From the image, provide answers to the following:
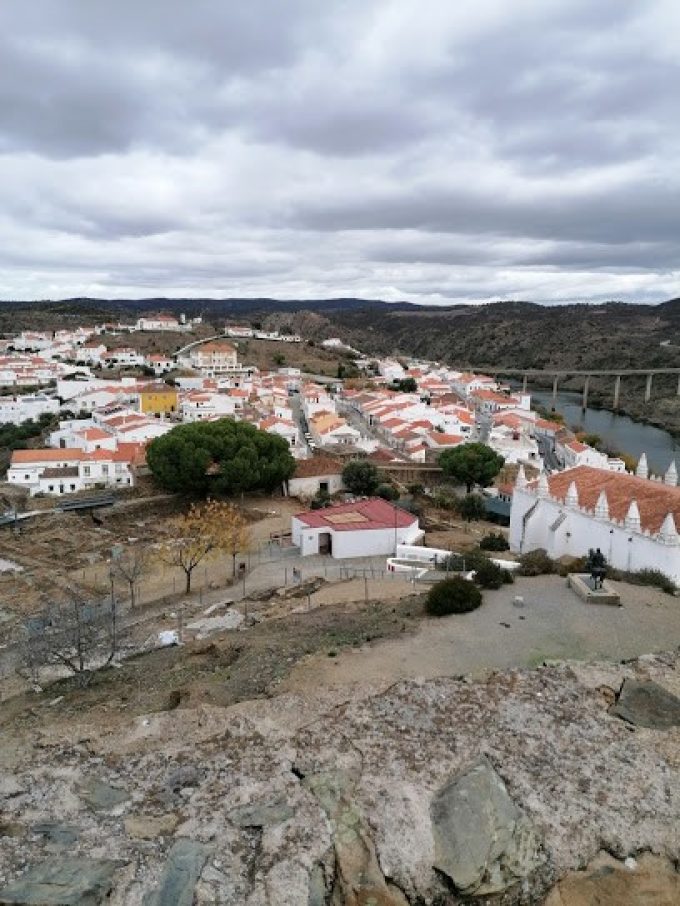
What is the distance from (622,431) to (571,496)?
66.0m

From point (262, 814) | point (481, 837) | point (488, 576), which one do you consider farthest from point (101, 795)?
point (488, 576)

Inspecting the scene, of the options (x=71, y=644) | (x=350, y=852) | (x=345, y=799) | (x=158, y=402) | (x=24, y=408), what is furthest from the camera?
(x=158, y=402)

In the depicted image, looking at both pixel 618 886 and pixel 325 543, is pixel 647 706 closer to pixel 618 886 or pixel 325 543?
pixel 618 886

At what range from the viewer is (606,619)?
→ 56.9 ft

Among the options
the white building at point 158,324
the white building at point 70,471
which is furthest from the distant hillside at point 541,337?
the white building at point 70,471

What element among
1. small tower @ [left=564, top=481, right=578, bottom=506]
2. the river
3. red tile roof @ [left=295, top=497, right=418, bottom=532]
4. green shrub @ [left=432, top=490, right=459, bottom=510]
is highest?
small tower @ [left=564, top=481, right=578, bottom=506]

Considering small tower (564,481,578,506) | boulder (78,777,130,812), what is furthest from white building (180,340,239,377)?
boulder (78,777,130,812)

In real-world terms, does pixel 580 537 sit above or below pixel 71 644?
above

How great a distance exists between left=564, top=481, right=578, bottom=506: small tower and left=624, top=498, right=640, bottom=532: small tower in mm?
2718

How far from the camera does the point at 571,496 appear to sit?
25062mm

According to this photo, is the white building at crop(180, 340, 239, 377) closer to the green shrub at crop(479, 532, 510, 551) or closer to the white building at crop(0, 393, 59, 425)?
the white building at crop(0, 393, 59, 425)

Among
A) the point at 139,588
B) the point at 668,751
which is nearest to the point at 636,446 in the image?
the point at 139,588

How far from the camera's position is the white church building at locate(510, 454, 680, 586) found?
21438mm

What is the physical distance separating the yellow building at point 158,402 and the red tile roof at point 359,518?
40.0m
